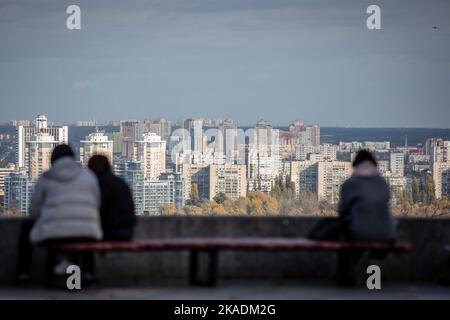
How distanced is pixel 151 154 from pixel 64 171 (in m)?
166

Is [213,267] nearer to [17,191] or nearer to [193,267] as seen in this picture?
[193,267]

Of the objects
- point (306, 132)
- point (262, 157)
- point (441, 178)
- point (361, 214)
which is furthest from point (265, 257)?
point (306, 132)

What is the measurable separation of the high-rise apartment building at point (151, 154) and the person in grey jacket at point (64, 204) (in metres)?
156

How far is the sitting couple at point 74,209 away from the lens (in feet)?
36.0

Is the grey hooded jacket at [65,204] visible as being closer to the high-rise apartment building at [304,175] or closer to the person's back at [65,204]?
the person's back at [65,204]

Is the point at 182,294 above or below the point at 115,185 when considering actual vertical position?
below

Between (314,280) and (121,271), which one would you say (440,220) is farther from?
(121,271)

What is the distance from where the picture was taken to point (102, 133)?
157 meters

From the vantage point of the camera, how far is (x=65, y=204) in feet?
36.1

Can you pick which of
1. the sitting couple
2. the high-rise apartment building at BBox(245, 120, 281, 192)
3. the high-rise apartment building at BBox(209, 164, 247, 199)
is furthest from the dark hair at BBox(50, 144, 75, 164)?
the high-rise apartment building at BBox(245, 120, 281, 192)

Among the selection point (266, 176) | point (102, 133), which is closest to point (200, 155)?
point (266, 176)
